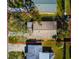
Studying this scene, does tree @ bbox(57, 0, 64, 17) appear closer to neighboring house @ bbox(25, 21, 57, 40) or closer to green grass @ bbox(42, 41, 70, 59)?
neighboring house @ bbox(25, 21, 57, 40)

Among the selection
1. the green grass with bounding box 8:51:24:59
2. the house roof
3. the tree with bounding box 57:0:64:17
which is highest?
the tree with bounding box 57:0:64:17

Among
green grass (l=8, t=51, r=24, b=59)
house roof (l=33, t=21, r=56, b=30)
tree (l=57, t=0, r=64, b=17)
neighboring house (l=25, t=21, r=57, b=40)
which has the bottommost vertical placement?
green grass (l=8, t=51, r=24, b=59)

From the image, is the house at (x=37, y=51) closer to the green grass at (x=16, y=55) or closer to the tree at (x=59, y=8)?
the green grass at (x=16, y=55)

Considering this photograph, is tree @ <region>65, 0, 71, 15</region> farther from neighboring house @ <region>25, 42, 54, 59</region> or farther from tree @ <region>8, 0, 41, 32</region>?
neighboring house @ <region>25, 42, 54, 59</region>

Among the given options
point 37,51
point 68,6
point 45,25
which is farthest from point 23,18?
point 68,6

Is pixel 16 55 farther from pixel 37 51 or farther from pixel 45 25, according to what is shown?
pixel 45 25

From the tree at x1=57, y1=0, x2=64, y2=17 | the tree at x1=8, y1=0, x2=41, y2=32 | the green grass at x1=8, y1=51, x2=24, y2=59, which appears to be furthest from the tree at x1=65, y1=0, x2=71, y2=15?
the green grass at x1=8, y1=51, x2=24, y2=59

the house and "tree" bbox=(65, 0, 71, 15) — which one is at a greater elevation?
"tree" bbox=(65, 0, 71, 15)

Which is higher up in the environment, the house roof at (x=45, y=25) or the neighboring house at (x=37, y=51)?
the house roof at (x=45, y=25)

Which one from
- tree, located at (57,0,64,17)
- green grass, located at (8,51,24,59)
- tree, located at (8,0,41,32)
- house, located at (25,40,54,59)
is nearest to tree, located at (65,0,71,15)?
tree, located at (57,0,64,17)

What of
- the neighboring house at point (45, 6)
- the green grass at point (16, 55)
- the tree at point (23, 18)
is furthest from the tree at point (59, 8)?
the green grass at point (16, 55)
